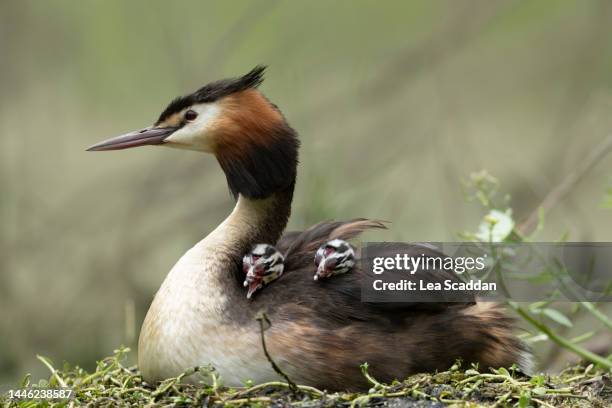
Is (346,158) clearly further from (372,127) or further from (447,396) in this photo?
(447,396)

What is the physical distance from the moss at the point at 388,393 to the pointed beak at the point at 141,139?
2.18ft

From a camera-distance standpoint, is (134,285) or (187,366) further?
(134,285)

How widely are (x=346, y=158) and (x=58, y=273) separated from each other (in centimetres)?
145

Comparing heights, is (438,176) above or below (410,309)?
above

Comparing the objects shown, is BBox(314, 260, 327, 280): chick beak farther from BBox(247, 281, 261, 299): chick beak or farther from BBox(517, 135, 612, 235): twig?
BBox(517, 135, 612, 235): twig

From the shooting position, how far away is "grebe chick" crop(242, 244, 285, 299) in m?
2.81

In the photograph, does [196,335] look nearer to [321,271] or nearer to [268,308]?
[268,308]

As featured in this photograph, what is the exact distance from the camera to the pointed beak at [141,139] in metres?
2.91

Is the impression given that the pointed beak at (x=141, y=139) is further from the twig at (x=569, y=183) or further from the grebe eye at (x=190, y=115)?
the twig at (x=569, y=183)

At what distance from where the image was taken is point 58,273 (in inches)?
189

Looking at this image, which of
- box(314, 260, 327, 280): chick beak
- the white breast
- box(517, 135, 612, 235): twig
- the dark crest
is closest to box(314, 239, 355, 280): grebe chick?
box(314, 260, 327, 280): chick beak

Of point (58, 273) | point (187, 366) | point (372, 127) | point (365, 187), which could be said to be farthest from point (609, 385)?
point (58, 273)

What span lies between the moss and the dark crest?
0.76m

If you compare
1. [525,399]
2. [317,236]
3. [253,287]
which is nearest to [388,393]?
[525,399]
